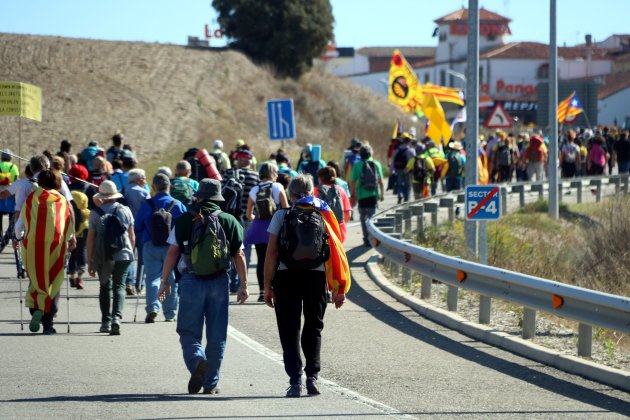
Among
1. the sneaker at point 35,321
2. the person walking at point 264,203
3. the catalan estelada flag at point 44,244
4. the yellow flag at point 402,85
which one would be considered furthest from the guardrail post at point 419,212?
the yellow flag at point 402,85

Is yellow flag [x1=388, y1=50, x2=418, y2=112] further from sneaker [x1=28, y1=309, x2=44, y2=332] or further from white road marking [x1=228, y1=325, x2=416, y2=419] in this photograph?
sneaker [x1=28, y1=309, x2=44, y2=332]

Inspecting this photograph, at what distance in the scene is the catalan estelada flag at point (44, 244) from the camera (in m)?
13.2

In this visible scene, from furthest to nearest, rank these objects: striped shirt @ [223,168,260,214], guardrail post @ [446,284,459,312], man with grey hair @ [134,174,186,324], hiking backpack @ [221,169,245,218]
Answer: striped shirt @ [223,168,260,214] → hiking backpack @ [221,169,245,218] → guardrail post @ [446,284,459,312] → man with grey hair @ [134,174,186,324]

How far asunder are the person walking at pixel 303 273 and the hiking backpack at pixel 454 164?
20.3 meters

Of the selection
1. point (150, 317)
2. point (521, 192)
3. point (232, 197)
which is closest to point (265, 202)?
point (232, 197)

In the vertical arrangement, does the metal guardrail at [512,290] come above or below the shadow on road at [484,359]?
above

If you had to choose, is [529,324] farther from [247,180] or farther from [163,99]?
[163,99]

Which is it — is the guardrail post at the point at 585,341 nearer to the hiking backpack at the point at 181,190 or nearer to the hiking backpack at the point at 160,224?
the hiking backpack at the point at 160,224

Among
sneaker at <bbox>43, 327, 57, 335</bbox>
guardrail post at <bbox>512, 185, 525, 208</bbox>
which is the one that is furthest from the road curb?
guardrail post at <bbox>512, 185, 525, 208</bbox>

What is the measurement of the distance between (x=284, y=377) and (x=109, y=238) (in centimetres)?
342

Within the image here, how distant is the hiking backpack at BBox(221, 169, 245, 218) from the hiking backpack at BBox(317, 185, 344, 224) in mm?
1210

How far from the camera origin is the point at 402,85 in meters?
40.8

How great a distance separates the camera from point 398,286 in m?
17.1

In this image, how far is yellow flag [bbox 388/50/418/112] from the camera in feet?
133
